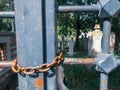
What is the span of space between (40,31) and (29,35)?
0.11 ft

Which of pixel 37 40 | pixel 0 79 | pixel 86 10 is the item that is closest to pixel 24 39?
pixel 37 40

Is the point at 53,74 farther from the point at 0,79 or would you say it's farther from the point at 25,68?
the point at 0,79

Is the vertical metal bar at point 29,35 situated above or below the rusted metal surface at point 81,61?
above

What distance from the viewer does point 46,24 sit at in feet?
2.61

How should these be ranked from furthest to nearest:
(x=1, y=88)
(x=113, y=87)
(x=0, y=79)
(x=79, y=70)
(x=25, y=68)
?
(x=79, y=70) < (x=113, y=87) < (x=1, y=88) < (x=0, y=79) < (x=25, y=68)

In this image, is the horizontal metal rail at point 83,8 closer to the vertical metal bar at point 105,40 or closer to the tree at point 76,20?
the vertical metal bar at point 105,40

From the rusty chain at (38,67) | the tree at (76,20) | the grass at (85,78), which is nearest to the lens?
the rusty chain at (38,67)

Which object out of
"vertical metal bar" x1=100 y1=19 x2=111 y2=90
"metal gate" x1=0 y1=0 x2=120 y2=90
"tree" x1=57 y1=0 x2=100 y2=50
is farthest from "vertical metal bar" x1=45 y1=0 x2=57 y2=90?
"tree" x1=57 y1=0 x2=100 y2=50

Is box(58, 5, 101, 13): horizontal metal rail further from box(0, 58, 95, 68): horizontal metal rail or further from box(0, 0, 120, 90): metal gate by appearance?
box(0, 58, 95, 68): horizontal metal rail

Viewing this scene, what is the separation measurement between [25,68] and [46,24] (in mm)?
137

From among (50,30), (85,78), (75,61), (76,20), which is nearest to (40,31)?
(50,30)

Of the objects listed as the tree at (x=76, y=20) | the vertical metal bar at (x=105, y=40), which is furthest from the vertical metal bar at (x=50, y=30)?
the tree at (x=76, y=20)

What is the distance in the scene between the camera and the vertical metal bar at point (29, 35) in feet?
→ 2.56

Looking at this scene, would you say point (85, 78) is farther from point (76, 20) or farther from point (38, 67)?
point (38, 67)
